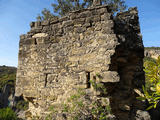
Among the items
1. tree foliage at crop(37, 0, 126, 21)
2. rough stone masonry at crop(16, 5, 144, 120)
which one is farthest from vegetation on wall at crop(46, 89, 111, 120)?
tree foliage at crop(37, 0, 126, 21)

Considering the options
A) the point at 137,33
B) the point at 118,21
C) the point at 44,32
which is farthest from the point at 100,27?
the point at 44,32

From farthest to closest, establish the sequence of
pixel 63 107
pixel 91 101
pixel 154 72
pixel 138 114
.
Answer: pixel 138 114
pixel 63 107
pixel 91 101
pixel 154 72

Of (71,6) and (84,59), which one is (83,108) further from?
(71,6)

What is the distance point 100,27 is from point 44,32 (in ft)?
5.20

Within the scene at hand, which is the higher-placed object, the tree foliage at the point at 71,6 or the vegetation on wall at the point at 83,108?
the tree foliage at the point at 71,6

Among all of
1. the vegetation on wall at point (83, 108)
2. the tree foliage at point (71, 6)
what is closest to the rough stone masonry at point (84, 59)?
the vegetation on wall at point (83, 108)

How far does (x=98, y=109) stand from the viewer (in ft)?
8.86

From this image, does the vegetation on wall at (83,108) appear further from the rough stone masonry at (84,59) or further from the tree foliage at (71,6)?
the tree foliage at (71,6)

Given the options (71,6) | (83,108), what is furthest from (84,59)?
(71,6)

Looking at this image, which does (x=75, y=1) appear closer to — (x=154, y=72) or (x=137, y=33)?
(x=137, y=33)

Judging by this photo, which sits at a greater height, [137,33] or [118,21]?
[118,21]

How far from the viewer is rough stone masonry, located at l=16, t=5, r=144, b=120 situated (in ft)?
10.0

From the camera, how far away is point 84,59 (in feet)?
10.6

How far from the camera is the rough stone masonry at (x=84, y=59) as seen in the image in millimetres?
3061
